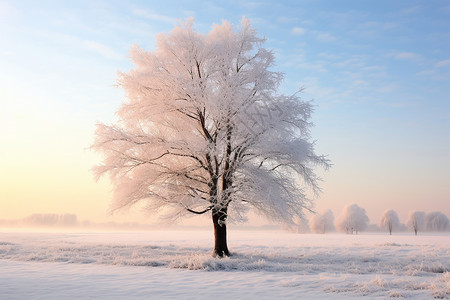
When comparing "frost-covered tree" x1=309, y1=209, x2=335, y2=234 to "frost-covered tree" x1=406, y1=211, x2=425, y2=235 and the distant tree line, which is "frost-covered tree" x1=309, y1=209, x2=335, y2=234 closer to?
the distant tree line

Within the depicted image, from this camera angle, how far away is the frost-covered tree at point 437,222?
3538 inches

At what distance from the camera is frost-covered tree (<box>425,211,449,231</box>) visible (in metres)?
89.9

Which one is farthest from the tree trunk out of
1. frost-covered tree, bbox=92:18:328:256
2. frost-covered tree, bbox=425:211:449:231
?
frost-covered tree, bbox=425:211:449:231

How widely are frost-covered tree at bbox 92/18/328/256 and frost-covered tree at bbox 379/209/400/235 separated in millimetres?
79382

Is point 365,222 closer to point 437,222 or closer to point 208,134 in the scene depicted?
point 437,222

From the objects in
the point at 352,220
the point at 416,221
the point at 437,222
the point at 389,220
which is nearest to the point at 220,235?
the point at 352,220

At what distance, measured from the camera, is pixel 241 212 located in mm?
18922

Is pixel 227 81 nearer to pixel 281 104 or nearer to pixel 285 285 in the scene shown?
pixel 281 104

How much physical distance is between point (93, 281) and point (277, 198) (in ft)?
31.1

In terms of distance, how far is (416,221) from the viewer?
88562mm

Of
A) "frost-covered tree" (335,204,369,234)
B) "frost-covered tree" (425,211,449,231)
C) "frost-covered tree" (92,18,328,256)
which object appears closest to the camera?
"frost-covered tree" (92,18,328,256)

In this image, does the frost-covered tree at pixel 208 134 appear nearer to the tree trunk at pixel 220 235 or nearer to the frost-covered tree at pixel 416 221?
the tree trunk at pixel 220 235

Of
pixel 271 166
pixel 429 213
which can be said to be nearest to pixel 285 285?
pixel 271 166

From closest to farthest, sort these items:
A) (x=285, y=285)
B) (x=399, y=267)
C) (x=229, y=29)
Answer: (x=285, y=285) → (x=399, y=267) → (x=229, y=29)
